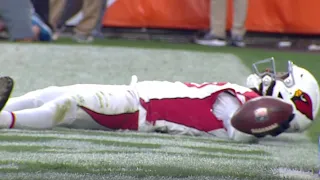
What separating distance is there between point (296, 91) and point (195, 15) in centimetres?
557

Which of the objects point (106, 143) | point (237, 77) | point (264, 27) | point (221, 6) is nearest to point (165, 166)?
point (106, 143)

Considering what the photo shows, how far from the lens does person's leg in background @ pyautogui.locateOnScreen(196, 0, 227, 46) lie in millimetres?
7941

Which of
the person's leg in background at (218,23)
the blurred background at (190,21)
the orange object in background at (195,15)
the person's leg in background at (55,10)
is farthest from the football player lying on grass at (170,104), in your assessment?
the orange object in background at (195,15)

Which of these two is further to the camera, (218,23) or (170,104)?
(218,23)

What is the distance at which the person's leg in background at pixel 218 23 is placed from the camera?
313 inches

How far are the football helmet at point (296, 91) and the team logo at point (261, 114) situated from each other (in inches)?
9.3

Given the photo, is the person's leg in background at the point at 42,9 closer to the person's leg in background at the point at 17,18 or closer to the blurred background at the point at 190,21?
the blurred background at the point at 190,21

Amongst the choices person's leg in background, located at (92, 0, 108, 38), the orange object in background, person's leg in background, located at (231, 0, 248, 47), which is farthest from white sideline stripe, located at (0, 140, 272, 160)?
the orange object in background

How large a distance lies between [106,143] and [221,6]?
548 cm

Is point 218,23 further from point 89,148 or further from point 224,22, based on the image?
point 89,148

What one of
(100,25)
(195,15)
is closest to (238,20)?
(195,15)

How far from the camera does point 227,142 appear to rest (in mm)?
2857

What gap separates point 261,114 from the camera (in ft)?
9.02

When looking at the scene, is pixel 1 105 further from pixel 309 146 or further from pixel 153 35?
pixel 153 35
